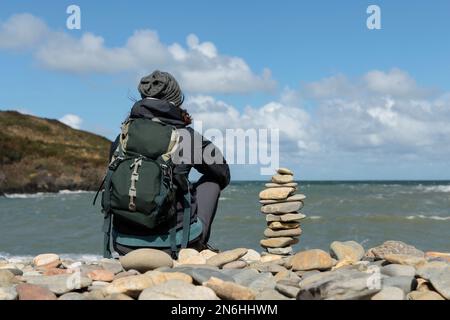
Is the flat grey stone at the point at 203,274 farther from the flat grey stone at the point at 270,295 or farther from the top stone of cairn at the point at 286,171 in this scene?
the top stone of cairn at the point at 286,171

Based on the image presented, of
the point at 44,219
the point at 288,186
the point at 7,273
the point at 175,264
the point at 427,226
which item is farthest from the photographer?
the point at 44,219

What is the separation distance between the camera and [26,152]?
2504 inches

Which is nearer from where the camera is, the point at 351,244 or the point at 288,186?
the point at 351,244

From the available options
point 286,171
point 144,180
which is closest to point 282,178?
point 286,171

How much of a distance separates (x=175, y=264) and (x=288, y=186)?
2891mm

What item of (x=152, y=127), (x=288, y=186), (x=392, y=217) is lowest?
(x=392, y=217)

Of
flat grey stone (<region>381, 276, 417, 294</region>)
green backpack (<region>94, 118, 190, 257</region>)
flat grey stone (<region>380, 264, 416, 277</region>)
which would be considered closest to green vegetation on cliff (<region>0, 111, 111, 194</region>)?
green backpack (<region>94, 118, 190, 257</region>)

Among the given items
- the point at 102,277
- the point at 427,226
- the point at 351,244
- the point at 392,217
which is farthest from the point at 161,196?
the point at 392,217

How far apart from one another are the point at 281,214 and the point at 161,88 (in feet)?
8.54

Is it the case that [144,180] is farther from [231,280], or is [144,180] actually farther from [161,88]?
[231,280]

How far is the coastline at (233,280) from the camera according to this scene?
349cm

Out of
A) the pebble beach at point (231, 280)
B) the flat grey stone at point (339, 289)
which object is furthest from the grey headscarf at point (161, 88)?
the flat grey stone at point (339, 289)

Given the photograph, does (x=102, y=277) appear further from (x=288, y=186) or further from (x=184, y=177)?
(x=288, y=186)
